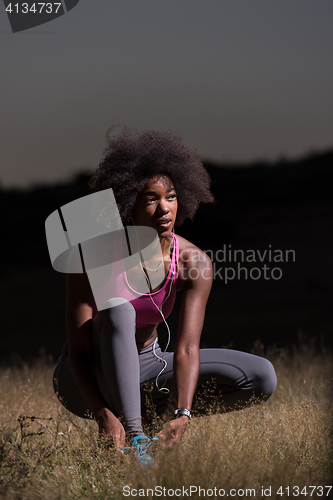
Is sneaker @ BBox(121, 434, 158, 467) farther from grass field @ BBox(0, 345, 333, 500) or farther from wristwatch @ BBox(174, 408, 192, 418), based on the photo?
wristwatch @ BBox(174, 408, 192, 418)

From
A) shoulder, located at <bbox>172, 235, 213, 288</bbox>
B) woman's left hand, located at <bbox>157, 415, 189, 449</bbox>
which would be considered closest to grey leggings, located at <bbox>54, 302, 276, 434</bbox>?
woman's left hand, located at <bbox>157, 415, 189, 449</bbox>

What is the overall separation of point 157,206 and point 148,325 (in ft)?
1.93

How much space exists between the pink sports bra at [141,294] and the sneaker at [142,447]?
1.90 ft

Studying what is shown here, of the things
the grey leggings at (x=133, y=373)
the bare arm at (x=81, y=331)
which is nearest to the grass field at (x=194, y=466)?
the grey leggings at (x=133, y=373)

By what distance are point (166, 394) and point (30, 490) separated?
797mm

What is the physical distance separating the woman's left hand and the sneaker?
5 cm

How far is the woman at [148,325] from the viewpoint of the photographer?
2111mm

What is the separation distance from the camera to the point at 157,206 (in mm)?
2350

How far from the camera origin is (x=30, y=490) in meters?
1.83

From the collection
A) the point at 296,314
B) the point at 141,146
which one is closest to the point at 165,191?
the point at 141,146

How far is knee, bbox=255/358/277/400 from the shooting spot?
7.79 feet

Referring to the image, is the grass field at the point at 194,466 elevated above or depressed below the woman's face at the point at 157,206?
below

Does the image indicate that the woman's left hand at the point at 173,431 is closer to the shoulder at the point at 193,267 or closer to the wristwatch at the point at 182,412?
the wristwatch at the point at 182,412

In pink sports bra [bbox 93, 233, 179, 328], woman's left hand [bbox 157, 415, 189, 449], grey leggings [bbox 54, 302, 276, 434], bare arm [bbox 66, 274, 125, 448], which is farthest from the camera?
pink sports bra [bbox 93, 233, 179, 328]
